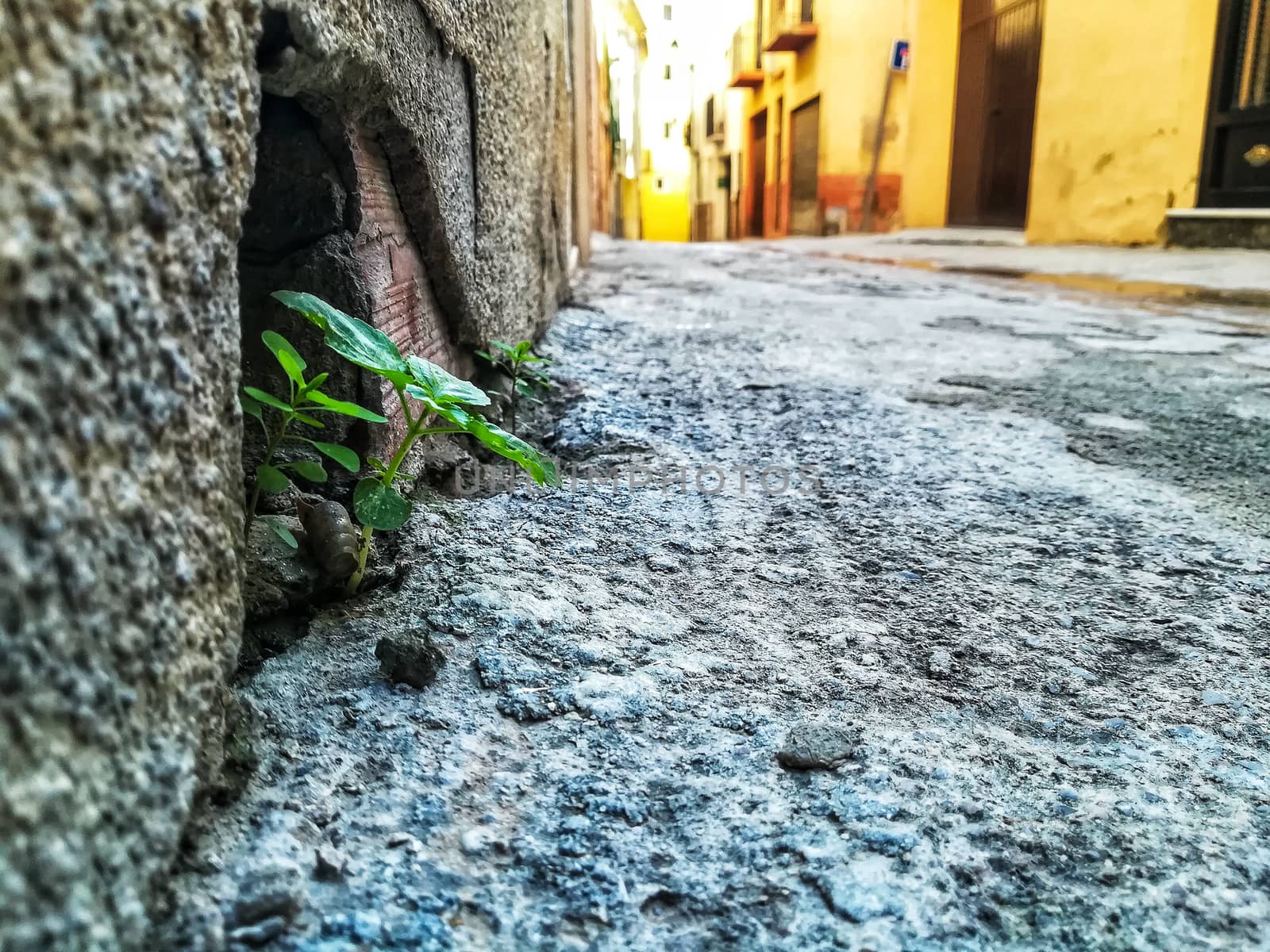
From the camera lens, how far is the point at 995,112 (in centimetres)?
823

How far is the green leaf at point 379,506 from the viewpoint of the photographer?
0.83 metres

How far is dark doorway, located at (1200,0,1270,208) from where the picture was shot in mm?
4879

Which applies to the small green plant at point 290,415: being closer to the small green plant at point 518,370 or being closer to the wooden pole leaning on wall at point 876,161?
the small green plant at point 518,370

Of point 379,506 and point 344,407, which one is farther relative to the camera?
point 379,506

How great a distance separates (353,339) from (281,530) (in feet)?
0.62

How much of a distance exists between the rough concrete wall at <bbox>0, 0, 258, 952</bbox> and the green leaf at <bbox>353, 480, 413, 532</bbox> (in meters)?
0.26

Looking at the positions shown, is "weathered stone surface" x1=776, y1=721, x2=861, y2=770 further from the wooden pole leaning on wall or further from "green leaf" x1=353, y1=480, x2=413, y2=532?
the wooden pole leaning on wall

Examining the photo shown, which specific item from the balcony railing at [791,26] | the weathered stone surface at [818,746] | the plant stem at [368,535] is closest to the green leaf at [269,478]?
the plant stem at [368,535]

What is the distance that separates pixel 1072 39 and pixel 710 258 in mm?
3146

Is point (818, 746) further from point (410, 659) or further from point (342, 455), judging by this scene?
point (342, 455)

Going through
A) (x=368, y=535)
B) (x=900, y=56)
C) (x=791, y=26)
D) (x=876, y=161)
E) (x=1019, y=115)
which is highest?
(x=791, y=26)

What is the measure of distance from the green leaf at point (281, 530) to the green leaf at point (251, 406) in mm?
94

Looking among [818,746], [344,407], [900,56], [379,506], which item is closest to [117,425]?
[344,407]

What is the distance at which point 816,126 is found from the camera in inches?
471
